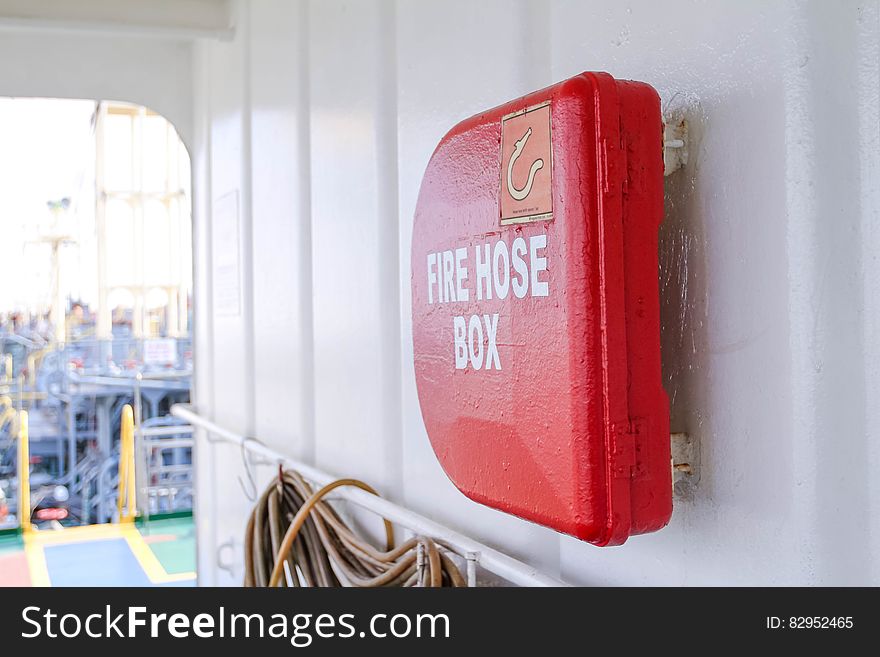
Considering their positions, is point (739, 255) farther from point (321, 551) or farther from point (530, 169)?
point (321, 551)

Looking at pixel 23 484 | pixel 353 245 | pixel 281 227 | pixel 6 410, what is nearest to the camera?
pixel 353 245

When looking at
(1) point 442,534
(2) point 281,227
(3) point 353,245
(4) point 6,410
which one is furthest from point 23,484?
(1) point 442,534

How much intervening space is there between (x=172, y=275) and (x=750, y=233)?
10.5 metres

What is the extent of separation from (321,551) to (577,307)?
1.30 metres

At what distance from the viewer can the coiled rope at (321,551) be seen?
1494 mm

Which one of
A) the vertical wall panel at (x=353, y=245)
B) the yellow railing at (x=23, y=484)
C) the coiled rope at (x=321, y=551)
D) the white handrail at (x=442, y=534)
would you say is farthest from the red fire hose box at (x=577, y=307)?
the yellow railing at (x=23, y=484)

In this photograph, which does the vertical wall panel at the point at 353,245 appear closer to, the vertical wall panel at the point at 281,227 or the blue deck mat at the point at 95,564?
the vertical wall panel at the point at 281,227

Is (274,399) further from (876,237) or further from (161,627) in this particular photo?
(876,237)

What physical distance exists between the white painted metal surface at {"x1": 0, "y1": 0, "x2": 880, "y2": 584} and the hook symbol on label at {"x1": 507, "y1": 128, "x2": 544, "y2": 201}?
6.9 inches

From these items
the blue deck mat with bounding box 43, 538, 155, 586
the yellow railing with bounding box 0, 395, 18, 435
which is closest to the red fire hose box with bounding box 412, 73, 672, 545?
the blue deck mat with bounding box 43, 538, 155, 586

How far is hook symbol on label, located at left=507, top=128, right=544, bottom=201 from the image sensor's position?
95 centimetres

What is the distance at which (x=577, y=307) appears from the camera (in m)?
0.89

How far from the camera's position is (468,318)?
111 cm

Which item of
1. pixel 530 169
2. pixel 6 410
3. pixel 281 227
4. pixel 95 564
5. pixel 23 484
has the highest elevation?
pixel 281 227
